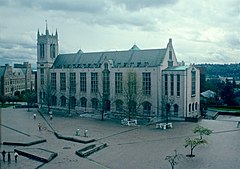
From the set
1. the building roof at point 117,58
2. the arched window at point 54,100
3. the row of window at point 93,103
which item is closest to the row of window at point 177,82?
the building roof at point 117,58

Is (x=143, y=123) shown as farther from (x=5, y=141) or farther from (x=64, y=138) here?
(x=5, y=141)

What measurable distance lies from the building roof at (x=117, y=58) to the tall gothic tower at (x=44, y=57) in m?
1.77

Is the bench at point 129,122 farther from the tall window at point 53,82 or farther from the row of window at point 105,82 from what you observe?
the tall window at point 53,82

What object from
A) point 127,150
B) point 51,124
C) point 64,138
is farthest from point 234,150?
point 51,124

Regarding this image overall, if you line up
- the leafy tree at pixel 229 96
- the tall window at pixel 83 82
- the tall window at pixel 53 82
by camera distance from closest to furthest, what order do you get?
the tall window at pixel 83 82
the leafy tree at pixel 229 96
the tall window at pixel 53 82

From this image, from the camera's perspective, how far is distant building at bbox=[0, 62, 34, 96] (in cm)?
9938

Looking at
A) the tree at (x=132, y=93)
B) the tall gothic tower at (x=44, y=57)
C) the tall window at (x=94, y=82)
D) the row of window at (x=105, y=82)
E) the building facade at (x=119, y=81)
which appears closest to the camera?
the tree at (x=132, y=93)

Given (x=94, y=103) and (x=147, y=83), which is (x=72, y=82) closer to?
(x=94, y=103)

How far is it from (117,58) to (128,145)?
1323 inches

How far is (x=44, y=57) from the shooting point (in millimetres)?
77875

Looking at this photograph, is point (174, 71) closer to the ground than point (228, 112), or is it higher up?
higher up

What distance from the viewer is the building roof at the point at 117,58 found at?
60.5m

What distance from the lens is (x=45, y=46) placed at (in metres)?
77.4

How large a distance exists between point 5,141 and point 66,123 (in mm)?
15110
